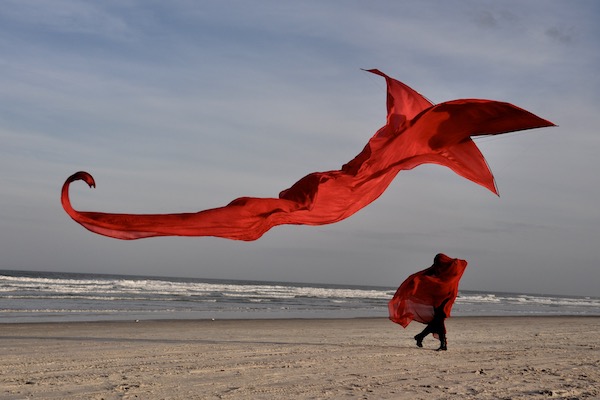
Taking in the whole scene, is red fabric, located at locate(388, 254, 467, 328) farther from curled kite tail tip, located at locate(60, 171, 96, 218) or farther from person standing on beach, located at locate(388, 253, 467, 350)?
curled kite tail tip, located at locate(60, 171, 96, 218)

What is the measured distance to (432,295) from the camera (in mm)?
13141

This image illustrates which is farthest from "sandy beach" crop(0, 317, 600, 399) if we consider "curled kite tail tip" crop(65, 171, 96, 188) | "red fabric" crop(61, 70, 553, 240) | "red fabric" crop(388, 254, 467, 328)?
"curled kite tail tip" crop(65, 171, 96, 188)

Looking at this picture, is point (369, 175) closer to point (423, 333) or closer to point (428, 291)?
point (428, 291)

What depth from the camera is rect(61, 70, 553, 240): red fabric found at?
158 inches

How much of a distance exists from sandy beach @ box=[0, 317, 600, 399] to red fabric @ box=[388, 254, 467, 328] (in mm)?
694

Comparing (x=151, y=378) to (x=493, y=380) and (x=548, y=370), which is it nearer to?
(x=493, y=380)

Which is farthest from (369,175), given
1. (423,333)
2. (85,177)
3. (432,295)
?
(423,333)

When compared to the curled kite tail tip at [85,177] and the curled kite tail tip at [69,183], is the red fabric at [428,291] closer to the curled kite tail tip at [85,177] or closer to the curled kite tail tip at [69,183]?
the curled kite tail tip at [69,183]

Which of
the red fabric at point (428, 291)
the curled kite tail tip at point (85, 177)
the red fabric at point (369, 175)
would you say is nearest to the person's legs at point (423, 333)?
the red fabric at point (428, 291)

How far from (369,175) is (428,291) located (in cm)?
812

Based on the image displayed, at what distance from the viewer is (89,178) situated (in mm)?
3572

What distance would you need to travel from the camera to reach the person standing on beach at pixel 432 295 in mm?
13102

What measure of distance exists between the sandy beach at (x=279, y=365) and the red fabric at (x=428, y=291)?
69 centimetres

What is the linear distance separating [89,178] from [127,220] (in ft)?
1.51
